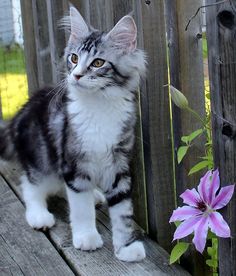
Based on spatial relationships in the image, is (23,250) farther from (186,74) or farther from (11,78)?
(11,78)

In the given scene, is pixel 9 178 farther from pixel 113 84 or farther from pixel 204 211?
pixel 204 211

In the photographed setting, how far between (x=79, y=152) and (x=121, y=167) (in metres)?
0.20

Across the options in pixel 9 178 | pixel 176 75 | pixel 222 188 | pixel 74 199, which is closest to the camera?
pixel 222 188

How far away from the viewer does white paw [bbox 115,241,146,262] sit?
2.43m

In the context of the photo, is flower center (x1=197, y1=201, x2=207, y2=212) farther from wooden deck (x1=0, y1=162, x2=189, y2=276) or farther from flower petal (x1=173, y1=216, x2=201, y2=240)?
wooden deck (x1=0, y1=162, x2=189, y2=276)

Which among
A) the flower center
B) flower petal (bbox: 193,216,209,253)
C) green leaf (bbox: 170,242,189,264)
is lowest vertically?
green leaf (bbox: 170,242,189,264)

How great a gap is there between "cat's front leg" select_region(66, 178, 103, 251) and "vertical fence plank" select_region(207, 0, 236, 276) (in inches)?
34.9

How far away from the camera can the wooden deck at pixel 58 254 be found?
2383 mm

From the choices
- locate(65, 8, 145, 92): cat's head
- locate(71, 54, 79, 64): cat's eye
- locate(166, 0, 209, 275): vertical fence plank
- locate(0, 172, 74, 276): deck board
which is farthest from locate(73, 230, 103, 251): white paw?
locate(71, 54, 79, 64): cat's eye

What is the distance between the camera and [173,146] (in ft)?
8.21

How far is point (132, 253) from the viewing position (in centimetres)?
243

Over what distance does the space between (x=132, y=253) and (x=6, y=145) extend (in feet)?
4.08

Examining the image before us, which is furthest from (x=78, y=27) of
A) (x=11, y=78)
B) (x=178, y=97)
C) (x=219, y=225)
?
(x=11, y=78)

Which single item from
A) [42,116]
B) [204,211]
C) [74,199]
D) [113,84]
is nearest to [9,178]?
[42,116]
